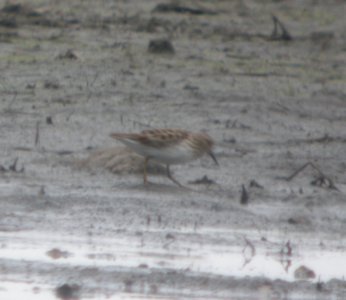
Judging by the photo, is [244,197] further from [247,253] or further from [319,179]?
[247,253]

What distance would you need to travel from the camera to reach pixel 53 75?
15.2 metres

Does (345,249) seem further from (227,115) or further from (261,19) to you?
(261,19)

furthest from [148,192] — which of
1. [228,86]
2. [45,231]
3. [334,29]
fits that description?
[334,29]

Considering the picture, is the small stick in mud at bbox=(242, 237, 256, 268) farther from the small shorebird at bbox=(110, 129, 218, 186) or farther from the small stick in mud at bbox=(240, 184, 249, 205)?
the small shorebird at bbox=(110, 129, 218, 186)

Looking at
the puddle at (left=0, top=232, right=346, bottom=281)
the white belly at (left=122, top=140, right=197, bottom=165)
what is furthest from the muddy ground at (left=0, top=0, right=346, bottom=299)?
the white belly at (left=122, top=140, right=197, bottom=165)

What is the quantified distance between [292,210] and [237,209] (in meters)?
0.40

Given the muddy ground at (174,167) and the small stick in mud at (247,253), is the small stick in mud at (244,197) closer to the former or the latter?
the muddy ground at (174,167)

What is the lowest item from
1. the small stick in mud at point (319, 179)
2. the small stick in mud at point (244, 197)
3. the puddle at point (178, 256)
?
the puddle at point (178, 256)

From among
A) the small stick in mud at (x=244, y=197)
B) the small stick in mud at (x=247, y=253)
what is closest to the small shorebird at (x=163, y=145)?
the small stick in mud at (x=244, y=197)

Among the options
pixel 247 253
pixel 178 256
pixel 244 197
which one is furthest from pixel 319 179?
pixel 178 256

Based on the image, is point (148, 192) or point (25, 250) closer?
point (25, 250)

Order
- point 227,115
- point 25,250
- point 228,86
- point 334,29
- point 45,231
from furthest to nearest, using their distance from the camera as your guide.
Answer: point 334,29, point 228,86, point 227,115, point 45,231, point 25,250

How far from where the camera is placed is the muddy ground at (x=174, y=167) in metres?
7.54

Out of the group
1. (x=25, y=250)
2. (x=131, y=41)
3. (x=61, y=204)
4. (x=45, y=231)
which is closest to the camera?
(x=25, y=250)
